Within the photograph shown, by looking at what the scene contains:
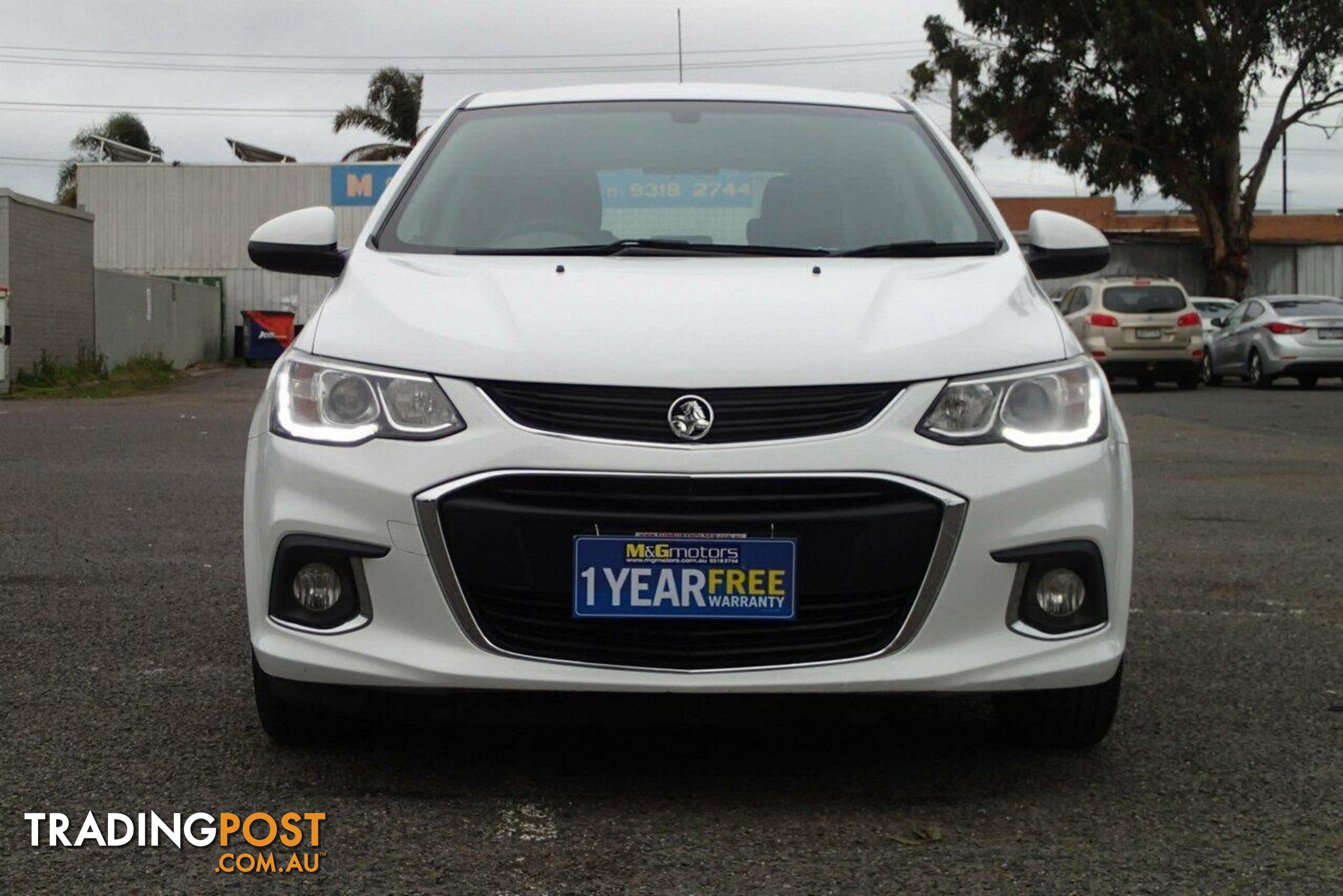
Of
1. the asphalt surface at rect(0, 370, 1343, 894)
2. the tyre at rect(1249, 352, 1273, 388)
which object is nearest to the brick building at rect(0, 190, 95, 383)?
the tyre at rect(1249, 352, 1273, 388)

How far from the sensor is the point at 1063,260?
4.62m

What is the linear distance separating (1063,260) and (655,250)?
1133 mm

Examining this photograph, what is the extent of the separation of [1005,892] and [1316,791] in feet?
3.37

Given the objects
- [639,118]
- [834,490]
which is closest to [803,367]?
[834,490]

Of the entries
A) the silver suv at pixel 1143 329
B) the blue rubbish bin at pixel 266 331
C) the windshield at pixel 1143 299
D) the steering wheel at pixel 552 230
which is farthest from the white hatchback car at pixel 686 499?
the blue rubbish bin at pixel 266 331

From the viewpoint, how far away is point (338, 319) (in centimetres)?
377

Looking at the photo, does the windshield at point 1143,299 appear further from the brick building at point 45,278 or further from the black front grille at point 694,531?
the black front grille at point 694,531

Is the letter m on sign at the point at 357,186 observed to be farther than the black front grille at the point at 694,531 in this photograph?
Yes

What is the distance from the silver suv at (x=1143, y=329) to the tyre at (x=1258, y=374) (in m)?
0.82

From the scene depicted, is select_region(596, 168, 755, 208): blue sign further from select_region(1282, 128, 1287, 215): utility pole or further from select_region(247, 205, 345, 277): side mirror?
select_region(1282, 128, 1287, 215): utility pole

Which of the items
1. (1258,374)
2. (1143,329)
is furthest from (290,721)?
(1258,374)

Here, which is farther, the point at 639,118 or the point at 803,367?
the point at 639,118

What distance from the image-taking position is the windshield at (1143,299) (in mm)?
24766

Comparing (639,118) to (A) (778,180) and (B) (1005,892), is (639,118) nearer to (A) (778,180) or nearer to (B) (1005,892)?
(A) (778,180)
